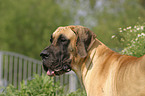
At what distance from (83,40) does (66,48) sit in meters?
0.29

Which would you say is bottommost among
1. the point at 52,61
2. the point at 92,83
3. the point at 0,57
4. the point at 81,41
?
the point at 0,57

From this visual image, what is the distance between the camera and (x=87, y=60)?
3.83 metres

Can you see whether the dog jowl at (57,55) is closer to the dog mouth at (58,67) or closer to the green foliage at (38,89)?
the dog mouth at (58,67)

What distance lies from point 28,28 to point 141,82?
1591 cm

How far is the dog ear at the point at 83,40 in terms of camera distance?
12.2ft

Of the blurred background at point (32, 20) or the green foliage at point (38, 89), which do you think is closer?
the green foliage at point (38, 89)

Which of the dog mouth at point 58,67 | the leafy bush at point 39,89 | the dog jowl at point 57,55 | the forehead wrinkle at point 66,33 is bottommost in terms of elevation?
the leafy bush at point 39,89

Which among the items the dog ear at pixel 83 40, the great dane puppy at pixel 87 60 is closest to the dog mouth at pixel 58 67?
the great dane puppy at pixel 87 60

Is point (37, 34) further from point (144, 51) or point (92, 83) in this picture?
point (92, 83)

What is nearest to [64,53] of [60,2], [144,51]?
[144,51]

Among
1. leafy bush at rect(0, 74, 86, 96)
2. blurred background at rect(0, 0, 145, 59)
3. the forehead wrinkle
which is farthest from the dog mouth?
blurred background at rect(0, 0, 145, 59)

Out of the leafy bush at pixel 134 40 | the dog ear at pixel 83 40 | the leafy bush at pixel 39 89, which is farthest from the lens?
the leafy bush at pixel 134 40

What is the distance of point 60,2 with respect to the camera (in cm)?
1942

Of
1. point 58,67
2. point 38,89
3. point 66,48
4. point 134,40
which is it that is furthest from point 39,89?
point 134,40
